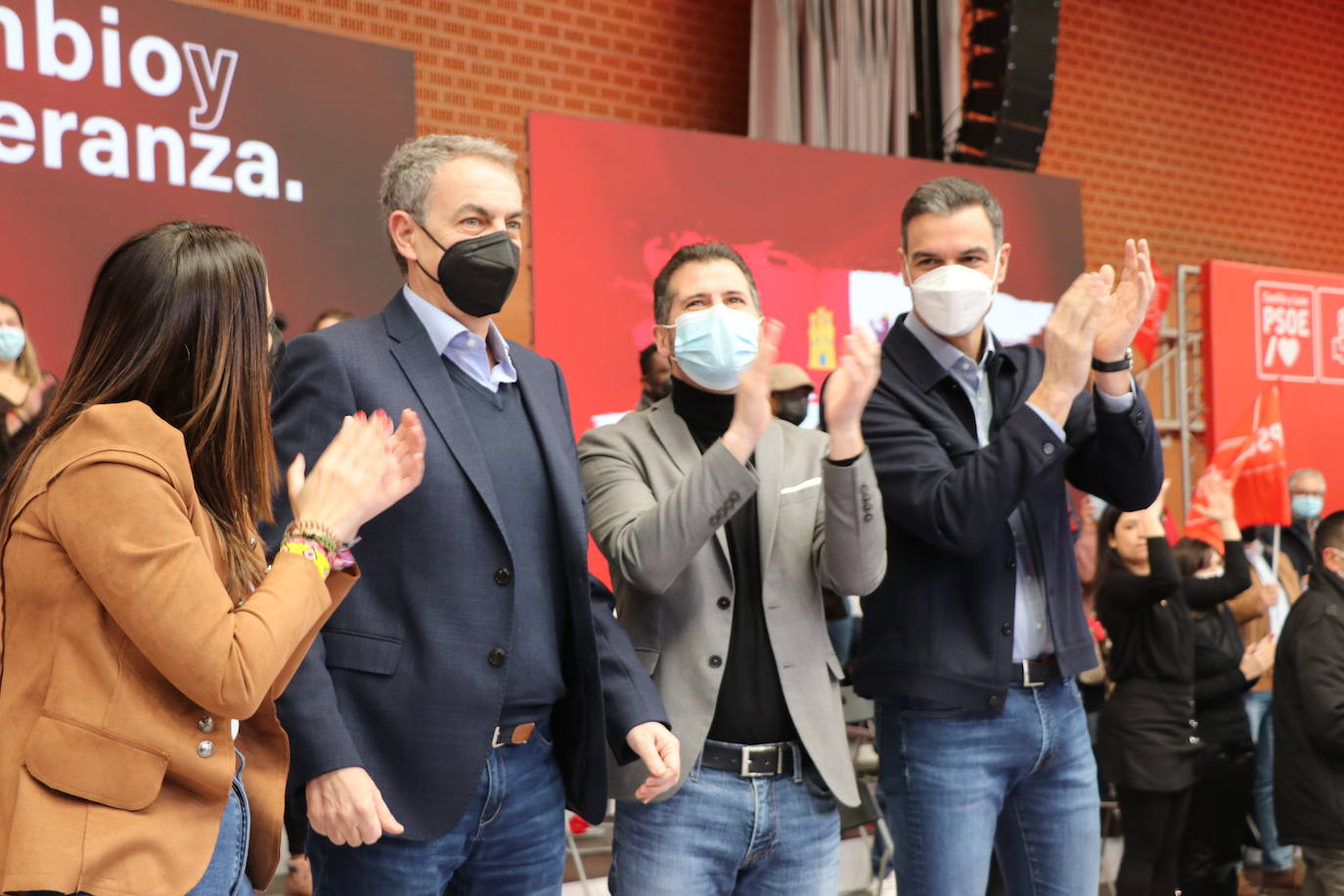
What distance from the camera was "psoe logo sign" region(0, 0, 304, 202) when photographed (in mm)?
4730

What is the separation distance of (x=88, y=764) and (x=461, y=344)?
868 mm

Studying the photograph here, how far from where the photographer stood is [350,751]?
5.51 ft

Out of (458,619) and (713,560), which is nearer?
(458,619)

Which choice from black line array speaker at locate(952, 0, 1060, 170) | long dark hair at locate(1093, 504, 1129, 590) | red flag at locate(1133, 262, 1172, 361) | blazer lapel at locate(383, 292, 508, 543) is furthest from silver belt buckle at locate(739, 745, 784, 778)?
red flag at locate(1133, 262, 1172, 361)

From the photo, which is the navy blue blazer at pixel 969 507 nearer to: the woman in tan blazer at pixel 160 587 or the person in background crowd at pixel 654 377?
the woman in tan blazer at pixel 160 587

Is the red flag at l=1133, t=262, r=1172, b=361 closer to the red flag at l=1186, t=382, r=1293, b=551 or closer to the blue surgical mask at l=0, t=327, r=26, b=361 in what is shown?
the red flag at l=1186, t=382, r=1293, b=551

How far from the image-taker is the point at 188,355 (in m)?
1.46

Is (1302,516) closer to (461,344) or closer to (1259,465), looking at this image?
(1259,465)

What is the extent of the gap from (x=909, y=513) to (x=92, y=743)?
138cm

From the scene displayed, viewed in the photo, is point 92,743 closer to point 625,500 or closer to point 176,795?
point 176,795

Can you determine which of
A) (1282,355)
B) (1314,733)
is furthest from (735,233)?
(1282,355)

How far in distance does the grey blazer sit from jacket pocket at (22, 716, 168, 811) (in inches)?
32.6

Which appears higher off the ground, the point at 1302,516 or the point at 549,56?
the point at 549,56

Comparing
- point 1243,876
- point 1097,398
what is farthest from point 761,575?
point 1243,876
